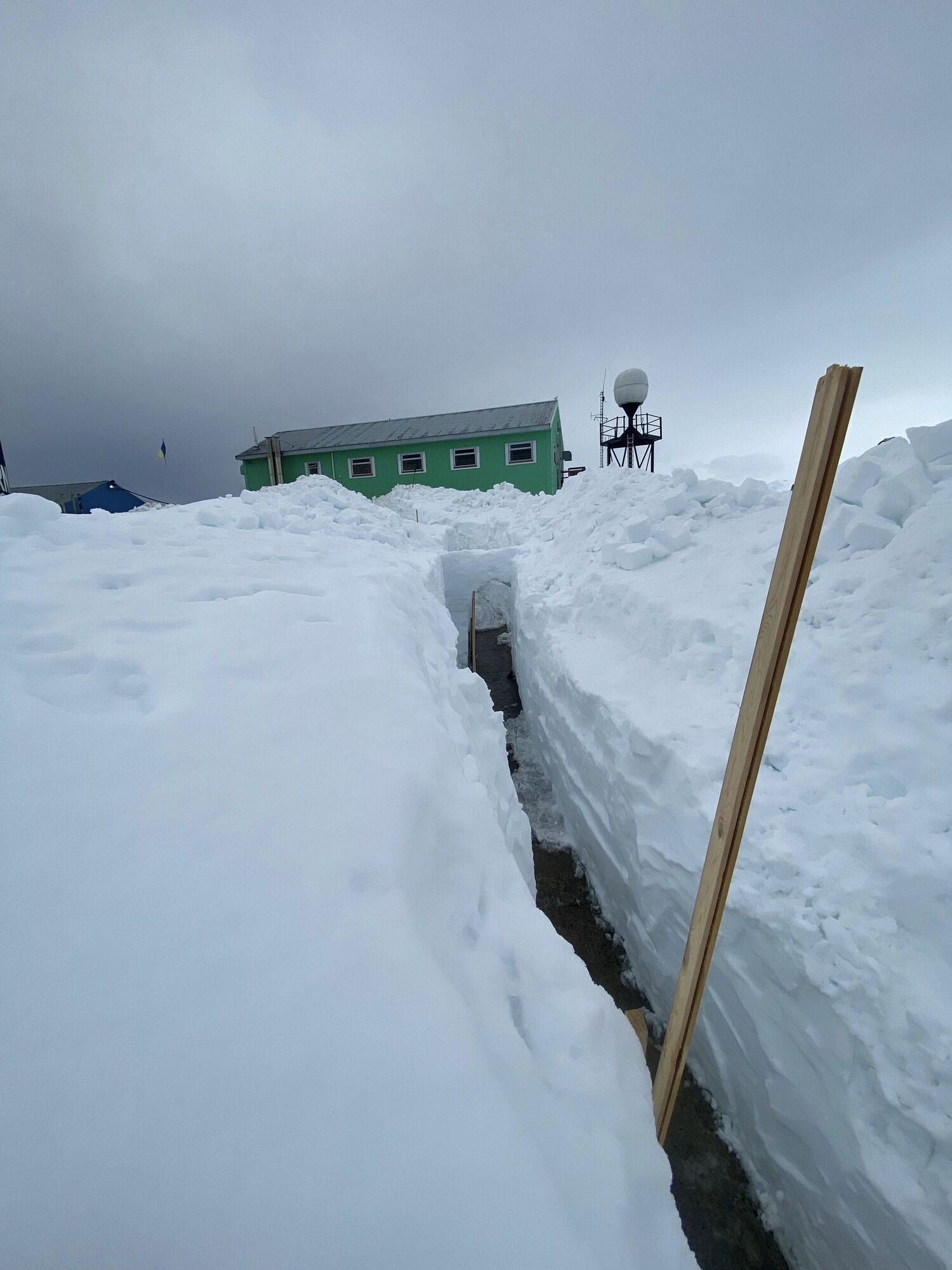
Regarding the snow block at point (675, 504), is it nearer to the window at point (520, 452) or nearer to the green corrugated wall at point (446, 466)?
the green corrugated wall at point (446, 466)

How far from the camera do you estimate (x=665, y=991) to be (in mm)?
3715

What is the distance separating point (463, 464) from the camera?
→ 20.6m

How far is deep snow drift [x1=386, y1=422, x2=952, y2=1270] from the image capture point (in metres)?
2.13

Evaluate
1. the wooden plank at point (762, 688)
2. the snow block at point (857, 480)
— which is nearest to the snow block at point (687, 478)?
the snow block at point (857, 480)

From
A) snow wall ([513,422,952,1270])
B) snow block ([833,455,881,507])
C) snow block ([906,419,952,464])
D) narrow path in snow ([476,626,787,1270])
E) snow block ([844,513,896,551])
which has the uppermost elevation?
snow block ([906,419,952,464])

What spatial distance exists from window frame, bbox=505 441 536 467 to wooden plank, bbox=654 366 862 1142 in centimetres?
1970

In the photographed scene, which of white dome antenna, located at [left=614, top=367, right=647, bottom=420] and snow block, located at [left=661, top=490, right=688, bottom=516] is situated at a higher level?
white dome antenna, located at [left=614, top=367, right=647, bottom=420]

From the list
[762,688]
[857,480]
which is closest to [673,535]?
[857,480]

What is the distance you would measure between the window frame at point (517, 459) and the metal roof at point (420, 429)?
474mm

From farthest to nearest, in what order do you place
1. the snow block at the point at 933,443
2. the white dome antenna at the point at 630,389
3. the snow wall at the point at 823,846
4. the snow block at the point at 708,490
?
the white dome antenna at the point at 630,389, the snow block at the point at 708,490, the snow block at the point at 933,443, the snow wall at the point at 823,846

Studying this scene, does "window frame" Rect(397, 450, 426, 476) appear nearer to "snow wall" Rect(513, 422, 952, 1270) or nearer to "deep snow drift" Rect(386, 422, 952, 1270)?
"deep snow drift" Rect(386, 422, 952, 1270)

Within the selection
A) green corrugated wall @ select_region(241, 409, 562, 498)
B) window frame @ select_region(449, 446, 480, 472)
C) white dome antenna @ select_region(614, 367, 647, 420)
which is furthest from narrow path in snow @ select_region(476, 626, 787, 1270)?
window frame @ select_region(449, 446, 480, 472)

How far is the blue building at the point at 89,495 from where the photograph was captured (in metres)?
19.3

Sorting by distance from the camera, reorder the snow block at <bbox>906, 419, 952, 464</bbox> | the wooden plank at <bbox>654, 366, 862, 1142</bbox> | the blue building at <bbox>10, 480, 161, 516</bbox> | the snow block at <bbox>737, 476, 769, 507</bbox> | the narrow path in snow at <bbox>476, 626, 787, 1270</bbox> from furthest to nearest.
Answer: the blue building at <bbox>10, 480, 161, 516</bbox> < the snow block at <bbox>737, 476, 769, 507</bbox> < the snow block at <bbox>906, 419, 952, 464</bbox> < the narrow path in snow at <bbox>476, 626, 787, 1270</bbox> < the wooden plank at <bbox>654, 366, 862, 1142</bbox>
